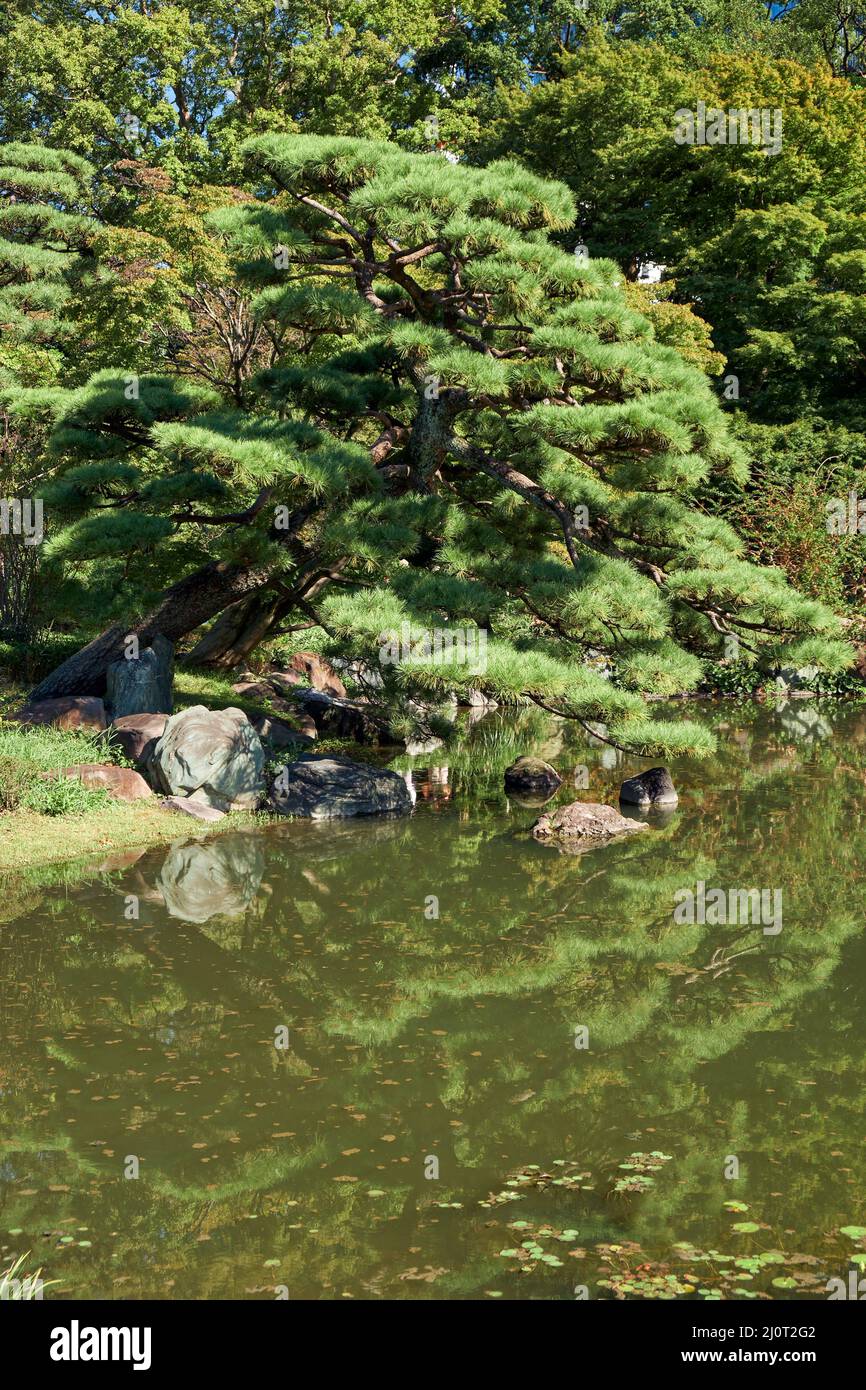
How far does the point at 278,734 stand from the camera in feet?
38.4

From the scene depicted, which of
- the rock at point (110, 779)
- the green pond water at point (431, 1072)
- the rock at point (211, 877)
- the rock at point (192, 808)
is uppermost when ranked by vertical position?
the rock at point (110, 779)

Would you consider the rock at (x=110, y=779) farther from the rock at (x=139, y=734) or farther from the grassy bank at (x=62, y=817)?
the rock at (x=139, y=734)

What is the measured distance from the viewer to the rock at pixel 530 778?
11.3 metres

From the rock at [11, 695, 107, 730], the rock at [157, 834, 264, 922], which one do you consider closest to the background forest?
the rock at [11, 695, 107, 730]

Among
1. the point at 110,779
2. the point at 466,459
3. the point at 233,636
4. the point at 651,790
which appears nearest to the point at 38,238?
the point at 233,636

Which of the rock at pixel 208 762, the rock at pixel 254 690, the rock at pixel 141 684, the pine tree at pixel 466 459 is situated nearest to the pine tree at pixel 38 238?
the rock at pixel 254 690

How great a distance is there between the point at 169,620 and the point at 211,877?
4.14 m

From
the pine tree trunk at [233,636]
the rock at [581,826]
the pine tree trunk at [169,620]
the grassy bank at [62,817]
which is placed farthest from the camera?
the pine tree trunk at [233,636]

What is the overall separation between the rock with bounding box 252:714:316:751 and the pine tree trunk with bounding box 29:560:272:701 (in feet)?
3.83

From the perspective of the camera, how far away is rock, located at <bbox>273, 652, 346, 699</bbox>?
15156 millimetres

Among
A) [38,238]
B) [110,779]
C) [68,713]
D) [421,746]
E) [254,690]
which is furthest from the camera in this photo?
[38,238]

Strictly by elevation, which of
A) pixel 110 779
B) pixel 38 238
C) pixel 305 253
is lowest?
pixel 110 779

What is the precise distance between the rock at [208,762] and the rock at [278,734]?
3.94 feet

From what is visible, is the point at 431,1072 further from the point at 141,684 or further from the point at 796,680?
the point at 796,680
